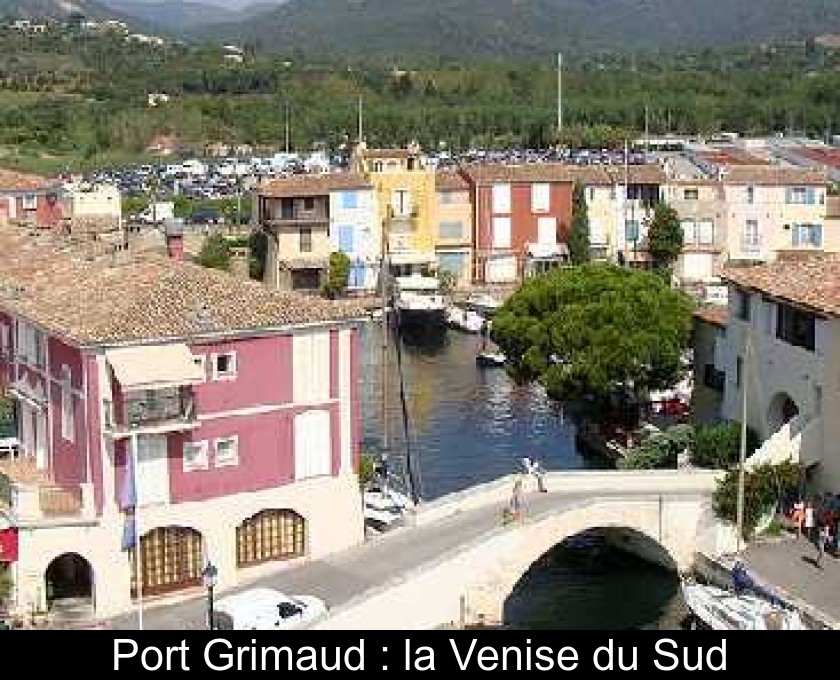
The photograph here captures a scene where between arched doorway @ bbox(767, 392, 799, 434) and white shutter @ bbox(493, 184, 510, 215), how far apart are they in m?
44.9

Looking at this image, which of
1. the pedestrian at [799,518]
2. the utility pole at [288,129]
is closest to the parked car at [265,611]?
the pedestrian at [799,518]

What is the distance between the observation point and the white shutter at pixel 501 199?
290 feet

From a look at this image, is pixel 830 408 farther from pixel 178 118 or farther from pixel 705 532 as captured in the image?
pixel 178 118

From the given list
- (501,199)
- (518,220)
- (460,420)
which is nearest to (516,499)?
(460,420)

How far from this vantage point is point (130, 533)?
121ft

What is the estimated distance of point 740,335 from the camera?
4706 cm

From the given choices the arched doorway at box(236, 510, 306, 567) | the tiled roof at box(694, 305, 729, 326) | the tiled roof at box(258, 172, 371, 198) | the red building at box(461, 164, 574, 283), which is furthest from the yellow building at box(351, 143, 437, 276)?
the arched doorway at box(236, 510, 306, 567)

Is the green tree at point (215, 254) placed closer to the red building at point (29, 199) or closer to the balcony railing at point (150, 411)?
the red building at point (29, 199)

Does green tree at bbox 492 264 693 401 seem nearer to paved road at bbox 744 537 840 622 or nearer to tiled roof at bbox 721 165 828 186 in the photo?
paved road at bbox 744 537 840 622

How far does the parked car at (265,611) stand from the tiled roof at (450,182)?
5444cm

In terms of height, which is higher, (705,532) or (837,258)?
(837,258)

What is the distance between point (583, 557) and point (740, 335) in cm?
815

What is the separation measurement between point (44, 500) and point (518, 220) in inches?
2125
